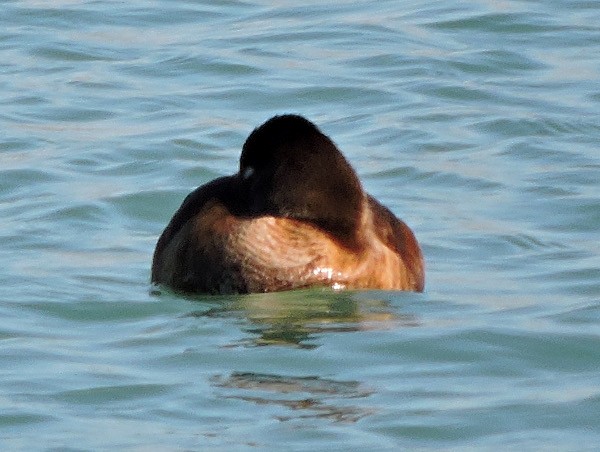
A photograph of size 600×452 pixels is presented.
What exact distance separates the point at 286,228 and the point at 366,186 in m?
3.58

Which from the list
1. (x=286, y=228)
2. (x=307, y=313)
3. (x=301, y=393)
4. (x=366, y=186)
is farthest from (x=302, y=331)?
(x=366, y=186)

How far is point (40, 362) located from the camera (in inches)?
323

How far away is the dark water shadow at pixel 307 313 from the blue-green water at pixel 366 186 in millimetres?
16

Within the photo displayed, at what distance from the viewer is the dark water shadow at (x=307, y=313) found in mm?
8713

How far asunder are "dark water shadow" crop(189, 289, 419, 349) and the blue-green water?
16mm

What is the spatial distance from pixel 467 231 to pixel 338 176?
2.26m

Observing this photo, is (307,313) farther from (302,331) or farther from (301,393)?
(301,393)

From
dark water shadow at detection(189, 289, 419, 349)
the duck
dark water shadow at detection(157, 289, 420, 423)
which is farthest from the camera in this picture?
the duck

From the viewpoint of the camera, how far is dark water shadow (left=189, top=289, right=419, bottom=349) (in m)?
8.71

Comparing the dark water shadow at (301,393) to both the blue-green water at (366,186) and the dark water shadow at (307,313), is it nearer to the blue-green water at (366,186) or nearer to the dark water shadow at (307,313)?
the blue-green water at (366,186)

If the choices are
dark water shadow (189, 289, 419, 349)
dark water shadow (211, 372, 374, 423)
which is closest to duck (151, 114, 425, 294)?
dark water shadow (189, 289, 419, 349)

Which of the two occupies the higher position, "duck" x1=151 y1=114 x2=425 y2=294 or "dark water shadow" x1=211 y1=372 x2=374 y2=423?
"duck" x1=151 y1=114 x2=425 y2=294

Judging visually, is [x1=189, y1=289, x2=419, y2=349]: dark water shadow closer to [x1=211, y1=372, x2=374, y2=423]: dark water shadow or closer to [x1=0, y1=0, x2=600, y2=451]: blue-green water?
[x1=0, y1=0, x2=600, y2=451]: blue-green water

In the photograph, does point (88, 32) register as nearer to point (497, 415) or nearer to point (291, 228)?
point (291, 228)
